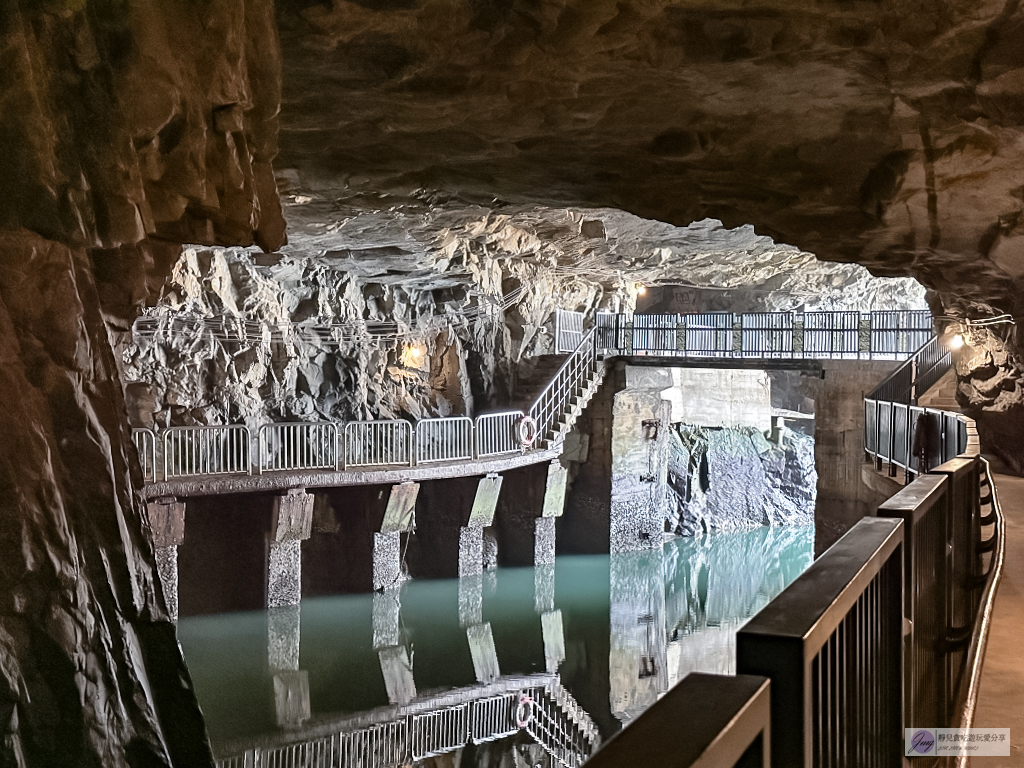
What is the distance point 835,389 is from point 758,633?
800 inches

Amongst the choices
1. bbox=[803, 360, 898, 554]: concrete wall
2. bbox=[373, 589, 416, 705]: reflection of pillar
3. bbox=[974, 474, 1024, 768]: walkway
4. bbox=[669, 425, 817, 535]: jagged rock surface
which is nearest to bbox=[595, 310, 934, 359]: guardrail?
bbox=[803, 360, 898, 554]: concrete wall

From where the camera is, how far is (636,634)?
19531mm

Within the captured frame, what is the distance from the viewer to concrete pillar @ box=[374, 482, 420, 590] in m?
18.6

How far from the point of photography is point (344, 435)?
17.7m

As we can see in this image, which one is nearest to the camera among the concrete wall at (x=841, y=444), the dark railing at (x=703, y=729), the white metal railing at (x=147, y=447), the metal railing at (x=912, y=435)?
the dark railing at (x=703, y=729)

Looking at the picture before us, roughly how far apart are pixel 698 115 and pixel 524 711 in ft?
32.9

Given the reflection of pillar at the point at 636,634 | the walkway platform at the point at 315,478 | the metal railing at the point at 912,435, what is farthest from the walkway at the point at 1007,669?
the walkway platform at the point at 315,478

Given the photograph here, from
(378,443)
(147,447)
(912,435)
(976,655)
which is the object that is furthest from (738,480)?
(976,655)

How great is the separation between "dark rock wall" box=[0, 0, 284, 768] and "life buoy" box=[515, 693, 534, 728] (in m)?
8.86

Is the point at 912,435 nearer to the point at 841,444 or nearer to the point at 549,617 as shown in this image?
the point at 841,444

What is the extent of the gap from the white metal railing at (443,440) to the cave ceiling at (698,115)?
21.4 feet

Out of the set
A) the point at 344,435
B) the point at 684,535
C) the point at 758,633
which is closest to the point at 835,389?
the point at 684,535

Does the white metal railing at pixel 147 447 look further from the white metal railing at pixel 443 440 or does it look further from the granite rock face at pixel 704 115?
the granite rock face at pixel 704 115

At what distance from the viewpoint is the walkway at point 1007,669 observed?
340cm
